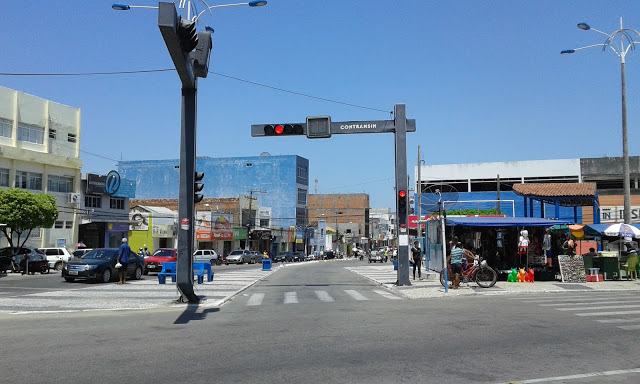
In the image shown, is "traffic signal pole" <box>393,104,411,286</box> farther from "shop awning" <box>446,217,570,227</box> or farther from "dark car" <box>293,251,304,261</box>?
"dark car" <box>293,251,304,261</box>

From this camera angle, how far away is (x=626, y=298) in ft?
54.3

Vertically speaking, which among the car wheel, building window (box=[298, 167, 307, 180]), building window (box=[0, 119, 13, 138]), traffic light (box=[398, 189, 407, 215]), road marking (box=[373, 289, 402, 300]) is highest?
building window (box=[298, 167, 307, 180])

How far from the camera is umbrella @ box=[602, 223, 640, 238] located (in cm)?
2369

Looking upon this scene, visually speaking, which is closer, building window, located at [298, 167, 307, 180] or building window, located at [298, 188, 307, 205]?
building window, located at [298, 167, 307, 180]

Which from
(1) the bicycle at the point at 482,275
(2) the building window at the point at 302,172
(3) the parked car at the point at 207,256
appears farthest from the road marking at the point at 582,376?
(2) the building window at the point at 302,172

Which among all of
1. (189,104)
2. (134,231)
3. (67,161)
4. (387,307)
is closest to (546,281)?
(387,307)

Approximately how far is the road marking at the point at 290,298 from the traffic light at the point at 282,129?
6.17m

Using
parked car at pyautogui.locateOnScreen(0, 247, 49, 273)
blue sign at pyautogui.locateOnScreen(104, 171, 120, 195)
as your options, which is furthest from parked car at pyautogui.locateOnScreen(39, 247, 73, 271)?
blue sign at pyautogui.locateOnScreen(104, 171, 120, 195)

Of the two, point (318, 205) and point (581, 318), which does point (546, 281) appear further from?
point (318, 205)

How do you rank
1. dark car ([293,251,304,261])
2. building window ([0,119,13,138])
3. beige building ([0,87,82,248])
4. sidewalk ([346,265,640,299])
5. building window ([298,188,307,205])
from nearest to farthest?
sidewalk ([346,265,640,299]), building window ([0,119,13,138]), beige building ([0,87,82,248]), dark car ([293,251,304,261]), building window ([298,188,307,205])

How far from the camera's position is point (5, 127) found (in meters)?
42.2

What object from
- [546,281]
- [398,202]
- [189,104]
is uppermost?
[189,104]

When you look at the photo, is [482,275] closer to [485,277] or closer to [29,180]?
[485,277]

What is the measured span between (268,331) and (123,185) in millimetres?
48927
